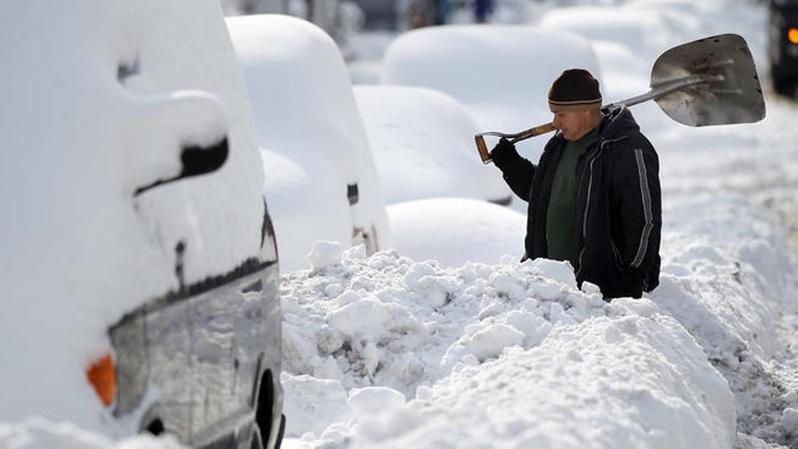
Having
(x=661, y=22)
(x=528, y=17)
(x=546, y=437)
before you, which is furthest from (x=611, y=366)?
(x=528, y=17)

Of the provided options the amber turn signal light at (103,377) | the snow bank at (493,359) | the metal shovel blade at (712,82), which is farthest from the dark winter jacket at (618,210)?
the amber turn signal light at (103,377)

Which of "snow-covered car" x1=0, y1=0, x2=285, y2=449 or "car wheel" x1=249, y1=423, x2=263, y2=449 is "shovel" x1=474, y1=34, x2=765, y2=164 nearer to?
"car wheel" x1=249, y1=423, x2=263, y2=449

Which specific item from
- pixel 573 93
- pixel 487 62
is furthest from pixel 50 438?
pixel 487 62

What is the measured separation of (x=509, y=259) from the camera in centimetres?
758

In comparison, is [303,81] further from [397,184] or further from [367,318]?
[367,318]

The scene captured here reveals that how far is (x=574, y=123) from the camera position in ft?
24.0

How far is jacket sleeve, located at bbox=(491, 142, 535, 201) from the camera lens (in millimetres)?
7828

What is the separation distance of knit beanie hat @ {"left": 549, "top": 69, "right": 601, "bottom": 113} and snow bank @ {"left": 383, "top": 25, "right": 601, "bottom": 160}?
20.7 ft

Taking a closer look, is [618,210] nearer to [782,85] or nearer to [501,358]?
[501,358]

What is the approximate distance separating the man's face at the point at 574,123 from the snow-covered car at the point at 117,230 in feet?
9.25

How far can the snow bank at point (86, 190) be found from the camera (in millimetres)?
3850

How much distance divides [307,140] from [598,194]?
81.9 inches

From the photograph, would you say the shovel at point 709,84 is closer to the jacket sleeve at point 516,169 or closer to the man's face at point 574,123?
the jacket sleeve at point 516,169

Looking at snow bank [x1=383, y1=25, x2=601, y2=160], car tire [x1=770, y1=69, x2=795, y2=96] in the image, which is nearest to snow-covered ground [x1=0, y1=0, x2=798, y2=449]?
snow bank [x1=383, y1=25, x2=601, y2=160]
